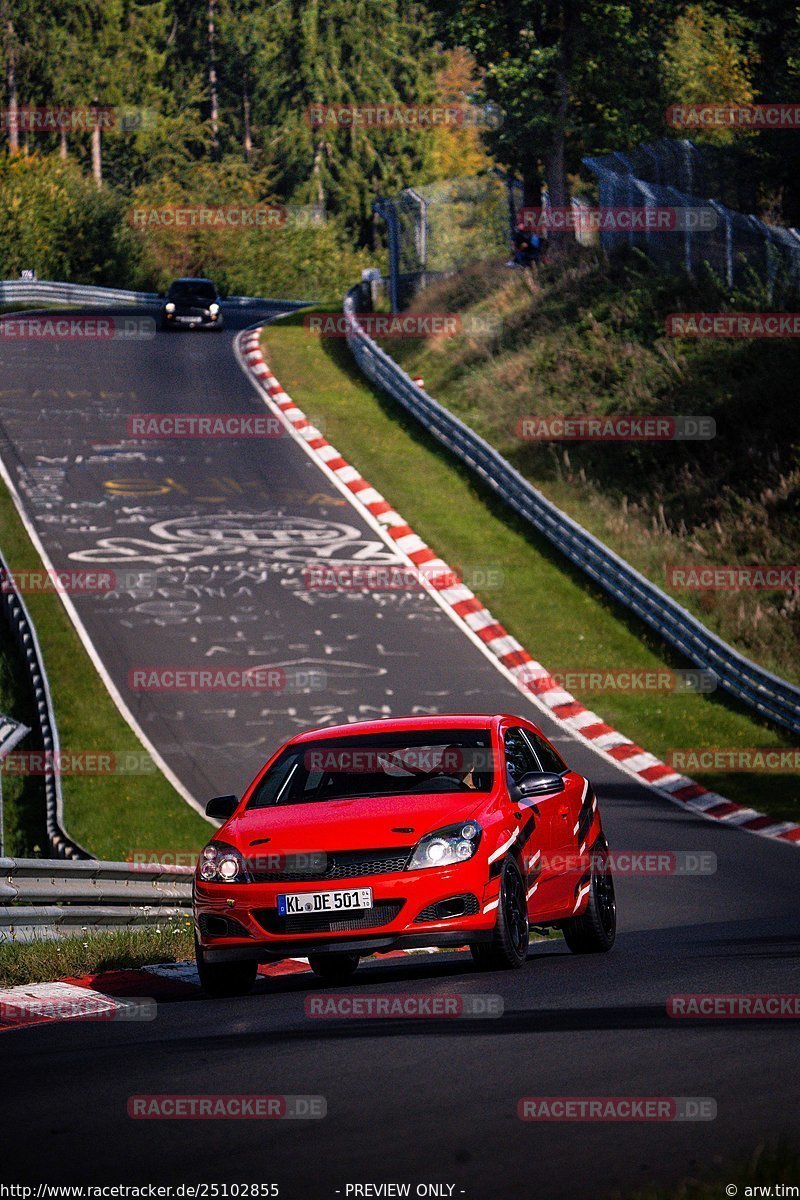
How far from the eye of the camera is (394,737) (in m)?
10.8

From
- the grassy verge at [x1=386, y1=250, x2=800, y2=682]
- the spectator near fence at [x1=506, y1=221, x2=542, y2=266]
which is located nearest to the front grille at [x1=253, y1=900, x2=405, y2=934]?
the grassy verge at [x1=386, y1=250, x2=800, y2=682]

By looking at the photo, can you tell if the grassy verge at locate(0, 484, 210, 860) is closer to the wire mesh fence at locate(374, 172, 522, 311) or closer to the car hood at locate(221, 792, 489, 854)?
the car hood at locate(221, 792, 489, 854)

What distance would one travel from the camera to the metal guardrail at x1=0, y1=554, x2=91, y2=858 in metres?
19.2

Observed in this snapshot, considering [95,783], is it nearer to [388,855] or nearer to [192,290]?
[388,855]

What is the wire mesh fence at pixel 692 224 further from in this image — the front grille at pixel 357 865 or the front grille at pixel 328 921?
the front grille at pixel 328 921

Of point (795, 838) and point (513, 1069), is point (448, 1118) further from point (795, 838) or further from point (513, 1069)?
point (795, 838)

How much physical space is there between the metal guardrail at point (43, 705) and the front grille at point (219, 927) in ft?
27.5

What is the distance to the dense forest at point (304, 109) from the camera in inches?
1937

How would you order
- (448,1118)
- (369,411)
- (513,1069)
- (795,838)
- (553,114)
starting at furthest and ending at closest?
(553,114) < (369,411) < (795,838) < (513,1069) < (448,1118)

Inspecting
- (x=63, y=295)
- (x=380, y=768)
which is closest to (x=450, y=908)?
(x=380, y=768)

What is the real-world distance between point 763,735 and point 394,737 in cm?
1341

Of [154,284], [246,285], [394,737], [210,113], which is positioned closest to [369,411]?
[394,737]

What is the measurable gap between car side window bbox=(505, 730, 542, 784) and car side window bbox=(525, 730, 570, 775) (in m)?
0.15

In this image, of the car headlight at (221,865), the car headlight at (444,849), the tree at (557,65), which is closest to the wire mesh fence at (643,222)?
the tree at (557,65)
